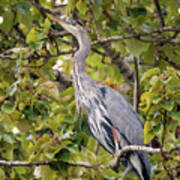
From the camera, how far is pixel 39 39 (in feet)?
10.1

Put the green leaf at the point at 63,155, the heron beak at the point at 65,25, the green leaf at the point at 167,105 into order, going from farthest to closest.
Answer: the heron beak at the point at 65,25 → the green leaf at the point at 63,155 → the green leaf at the point at 167,105

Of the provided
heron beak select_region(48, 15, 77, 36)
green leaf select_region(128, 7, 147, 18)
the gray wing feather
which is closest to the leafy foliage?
green leaf select_region(128, 7, 147, 18)

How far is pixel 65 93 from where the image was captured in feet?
11.1

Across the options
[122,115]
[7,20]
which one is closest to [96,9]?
[7,20]

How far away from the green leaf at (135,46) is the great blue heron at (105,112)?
20.0 inches

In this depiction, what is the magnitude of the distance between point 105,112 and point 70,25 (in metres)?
0.99

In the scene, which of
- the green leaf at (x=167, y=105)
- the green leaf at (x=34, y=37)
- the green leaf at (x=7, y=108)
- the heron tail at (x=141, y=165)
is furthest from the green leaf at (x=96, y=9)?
the heron tail at (x=141, y=165)

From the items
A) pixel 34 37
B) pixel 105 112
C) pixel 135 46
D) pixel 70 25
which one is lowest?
pixel 105 112

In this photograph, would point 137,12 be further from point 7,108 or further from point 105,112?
point 7,108

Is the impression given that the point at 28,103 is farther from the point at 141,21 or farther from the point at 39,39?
the point at 141,21

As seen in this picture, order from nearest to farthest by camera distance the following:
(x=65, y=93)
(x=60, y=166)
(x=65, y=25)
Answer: (x=60, y=166), (x=65, y=93), (x=65, y=25)

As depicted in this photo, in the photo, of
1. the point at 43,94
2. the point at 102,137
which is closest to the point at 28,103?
the point at 43,94

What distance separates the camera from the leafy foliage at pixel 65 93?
2.43 meters

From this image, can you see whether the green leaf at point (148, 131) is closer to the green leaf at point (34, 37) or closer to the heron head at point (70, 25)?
the green leaf at point (34, 37)
